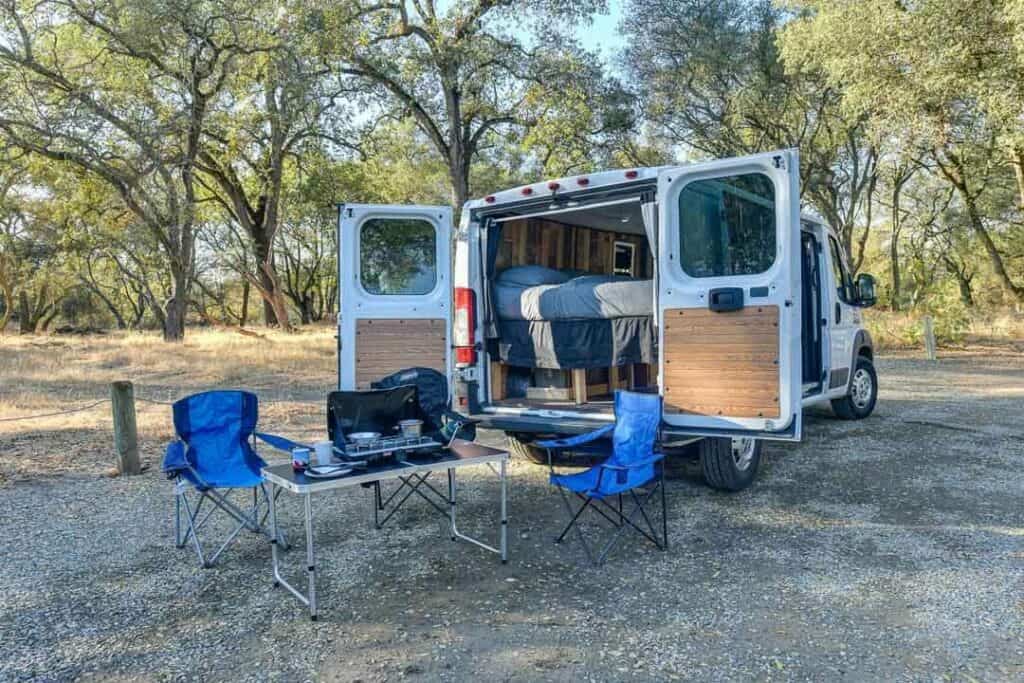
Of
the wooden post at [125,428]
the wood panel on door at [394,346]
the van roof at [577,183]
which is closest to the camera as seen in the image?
the van roof at [577,183]

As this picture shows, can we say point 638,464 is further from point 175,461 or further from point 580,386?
point 175,461

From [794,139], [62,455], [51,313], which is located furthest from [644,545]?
[51,313]

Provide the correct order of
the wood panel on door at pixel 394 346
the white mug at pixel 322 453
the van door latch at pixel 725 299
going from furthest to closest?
the wood panel on door at pixel 394 346 → the van door latch at pixel 725 299 → the white mug at pixel 322 453

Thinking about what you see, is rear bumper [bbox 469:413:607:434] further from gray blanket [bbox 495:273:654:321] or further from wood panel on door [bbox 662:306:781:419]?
gray blanket [bbox 495:273:654:321]

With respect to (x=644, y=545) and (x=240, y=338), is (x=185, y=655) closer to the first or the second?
(x=644, y=545)

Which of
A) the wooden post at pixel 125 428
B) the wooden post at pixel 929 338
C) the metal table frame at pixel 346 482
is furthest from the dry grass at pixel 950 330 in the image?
the wooden post at pixel 125 428

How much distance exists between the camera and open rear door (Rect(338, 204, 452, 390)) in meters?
5.16

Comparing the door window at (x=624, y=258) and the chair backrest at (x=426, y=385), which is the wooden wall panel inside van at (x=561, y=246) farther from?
the chair backrest at (x=426, y=385)

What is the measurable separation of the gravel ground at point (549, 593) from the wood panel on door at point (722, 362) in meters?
0.74

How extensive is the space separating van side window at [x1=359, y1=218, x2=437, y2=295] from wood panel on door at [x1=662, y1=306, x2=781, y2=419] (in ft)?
6.72

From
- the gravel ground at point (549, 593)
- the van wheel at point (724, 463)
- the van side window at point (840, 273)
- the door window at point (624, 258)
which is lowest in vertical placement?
the gravel ground at point (549, 593)

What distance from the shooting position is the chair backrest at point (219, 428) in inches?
159

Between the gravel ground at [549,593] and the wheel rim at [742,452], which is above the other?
the wheel rim at [742,452]

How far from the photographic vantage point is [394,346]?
5.20 m
